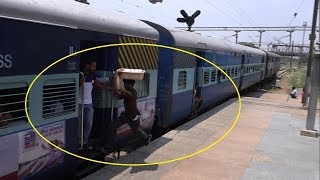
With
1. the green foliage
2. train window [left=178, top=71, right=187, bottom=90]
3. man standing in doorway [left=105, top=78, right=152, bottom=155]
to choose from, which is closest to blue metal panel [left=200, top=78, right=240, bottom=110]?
train window [left=178, top=71, right=187, bottom=90]

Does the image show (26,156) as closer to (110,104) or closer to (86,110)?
(86,110)

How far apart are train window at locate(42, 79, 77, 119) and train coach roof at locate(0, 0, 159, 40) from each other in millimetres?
834

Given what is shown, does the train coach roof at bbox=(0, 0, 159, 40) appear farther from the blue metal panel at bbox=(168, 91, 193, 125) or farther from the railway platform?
the blue metal panel at bbox=(168, 91, 193, 125)

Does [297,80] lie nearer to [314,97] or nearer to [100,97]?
[314,97]

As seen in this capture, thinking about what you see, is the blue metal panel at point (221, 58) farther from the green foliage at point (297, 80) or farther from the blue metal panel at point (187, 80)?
the green foliage at point (297, 80)

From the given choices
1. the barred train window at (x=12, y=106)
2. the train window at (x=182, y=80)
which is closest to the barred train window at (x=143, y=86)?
the train window at (x=182, y=80)

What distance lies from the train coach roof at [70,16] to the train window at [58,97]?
83cm

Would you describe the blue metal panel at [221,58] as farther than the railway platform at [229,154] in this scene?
Yes

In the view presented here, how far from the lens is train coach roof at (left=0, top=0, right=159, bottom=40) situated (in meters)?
4.70

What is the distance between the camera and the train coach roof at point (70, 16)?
4705 millimetres

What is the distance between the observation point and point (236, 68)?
20.4 metres

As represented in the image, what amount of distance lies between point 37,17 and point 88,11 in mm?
1525

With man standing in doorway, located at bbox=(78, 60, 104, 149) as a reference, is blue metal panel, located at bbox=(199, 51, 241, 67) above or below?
above

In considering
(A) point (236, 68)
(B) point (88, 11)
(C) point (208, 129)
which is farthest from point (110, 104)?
(A) point (236, 68)
